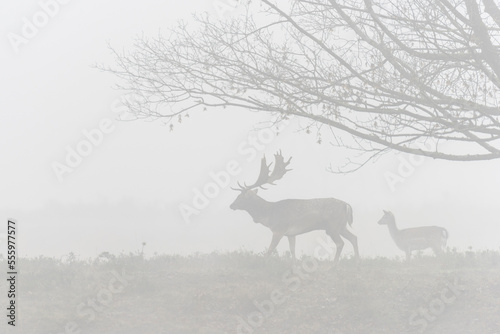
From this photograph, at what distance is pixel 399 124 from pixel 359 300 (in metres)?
3.31

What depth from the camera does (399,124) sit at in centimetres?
928

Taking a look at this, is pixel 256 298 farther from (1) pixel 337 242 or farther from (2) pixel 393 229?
(2) pixel 393 229

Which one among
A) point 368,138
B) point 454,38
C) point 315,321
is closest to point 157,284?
point 315,321

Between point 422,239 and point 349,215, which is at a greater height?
point 349,215

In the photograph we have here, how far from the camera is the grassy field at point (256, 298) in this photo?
10359mm

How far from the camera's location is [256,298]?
1098 centimetres

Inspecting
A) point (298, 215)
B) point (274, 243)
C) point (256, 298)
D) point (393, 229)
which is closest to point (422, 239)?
point (393, 229)

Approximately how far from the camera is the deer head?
1507 centimetres

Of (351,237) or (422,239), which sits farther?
(422,239)

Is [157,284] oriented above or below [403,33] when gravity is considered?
below

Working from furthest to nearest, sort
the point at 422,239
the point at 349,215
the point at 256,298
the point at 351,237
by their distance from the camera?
the point at 422,239 → the point at 349,215 → the point at 351,237 → the point at 256,298

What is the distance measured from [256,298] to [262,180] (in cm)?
461

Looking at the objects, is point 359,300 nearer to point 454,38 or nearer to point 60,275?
point 454,38

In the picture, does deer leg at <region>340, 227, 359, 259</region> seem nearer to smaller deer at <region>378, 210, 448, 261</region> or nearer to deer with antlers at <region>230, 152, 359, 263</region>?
deer with antlers at <region>230, 152, 359, 263</region>
